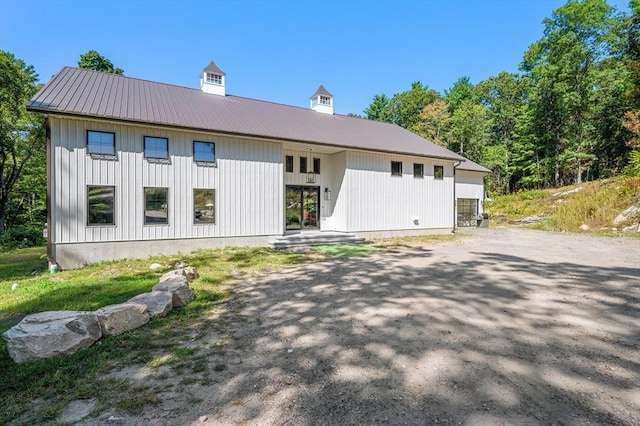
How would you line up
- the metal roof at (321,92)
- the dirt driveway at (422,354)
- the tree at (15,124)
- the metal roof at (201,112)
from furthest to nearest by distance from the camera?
the metal roof at (321,92)
the tree at (15,124)
the metal roof at (201,112)
the dirt driveway at (422,354)

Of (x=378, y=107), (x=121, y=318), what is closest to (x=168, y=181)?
(x=121, y=318)

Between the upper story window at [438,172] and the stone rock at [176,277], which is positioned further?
the upper story window at [438,172]

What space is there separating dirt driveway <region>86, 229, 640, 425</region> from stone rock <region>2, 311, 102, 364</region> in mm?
1121

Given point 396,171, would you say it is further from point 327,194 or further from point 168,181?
point 168,181

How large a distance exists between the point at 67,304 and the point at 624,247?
1585cm

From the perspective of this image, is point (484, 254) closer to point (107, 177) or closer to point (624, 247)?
point (624, 247)

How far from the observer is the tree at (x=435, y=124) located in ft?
111

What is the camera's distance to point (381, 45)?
65.4ft

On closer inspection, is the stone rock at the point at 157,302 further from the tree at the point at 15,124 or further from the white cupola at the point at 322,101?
the tree at the point at 15,124

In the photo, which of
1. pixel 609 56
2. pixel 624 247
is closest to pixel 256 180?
pixel 624 247

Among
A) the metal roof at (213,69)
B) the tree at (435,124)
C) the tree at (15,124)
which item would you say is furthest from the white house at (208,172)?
the tree at (435,124)

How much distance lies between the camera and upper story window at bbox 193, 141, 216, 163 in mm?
11156

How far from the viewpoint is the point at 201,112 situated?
40.7 feet

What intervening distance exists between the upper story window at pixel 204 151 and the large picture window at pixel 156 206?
158 centimetres
